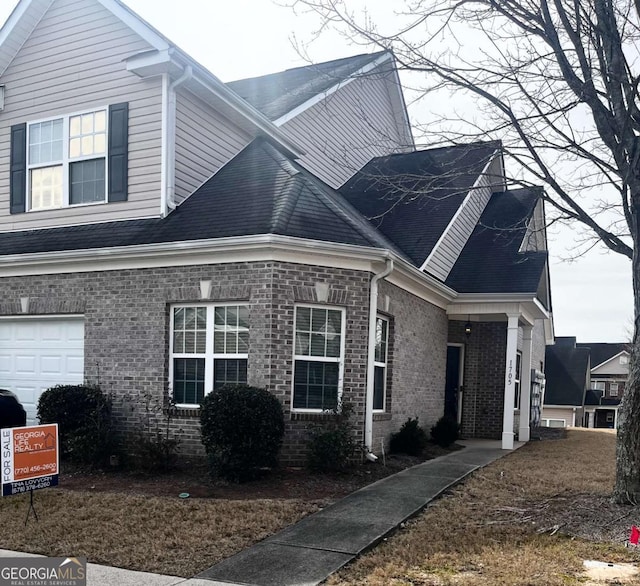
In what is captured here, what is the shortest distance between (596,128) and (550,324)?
59.1ft

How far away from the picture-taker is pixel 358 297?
1005 cm

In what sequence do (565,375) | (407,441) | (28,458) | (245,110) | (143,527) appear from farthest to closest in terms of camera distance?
(565,375)
(245,110)
(407,441)
(28,458)
(143,527)

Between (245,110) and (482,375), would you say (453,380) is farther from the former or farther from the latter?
(245,110)

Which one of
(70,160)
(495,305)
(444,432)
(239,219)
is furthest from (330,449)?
(70,160)

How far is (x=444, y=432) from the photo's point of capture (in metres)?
13.4

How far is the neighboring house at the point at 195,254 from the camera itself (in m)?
9.78

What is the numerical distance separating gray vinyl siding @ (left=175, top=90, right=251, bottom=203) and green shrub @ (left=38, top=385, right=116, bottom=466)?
3750mm

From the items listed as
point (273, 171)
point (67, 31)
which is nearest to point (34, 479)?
point (273, 171)

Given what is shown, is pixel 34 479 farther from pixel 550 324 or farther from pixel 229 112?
pixel 550 324

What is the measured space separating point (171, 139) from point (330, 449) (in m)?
5.99

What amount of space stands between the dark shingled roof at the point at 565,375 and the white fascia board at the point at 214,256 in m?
33.6

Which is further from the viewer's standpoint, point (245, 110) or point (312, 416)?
point (245, 110)

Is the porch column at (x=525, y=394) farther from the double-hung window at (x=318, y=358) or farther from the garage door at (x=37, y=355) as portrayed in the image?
the garage door at (x=37, y=355)

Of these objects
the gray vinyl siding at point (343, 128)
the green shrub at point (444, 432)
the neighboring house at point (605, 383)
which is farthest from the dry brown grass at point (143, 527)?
the neighboring house at point (605, 383)
